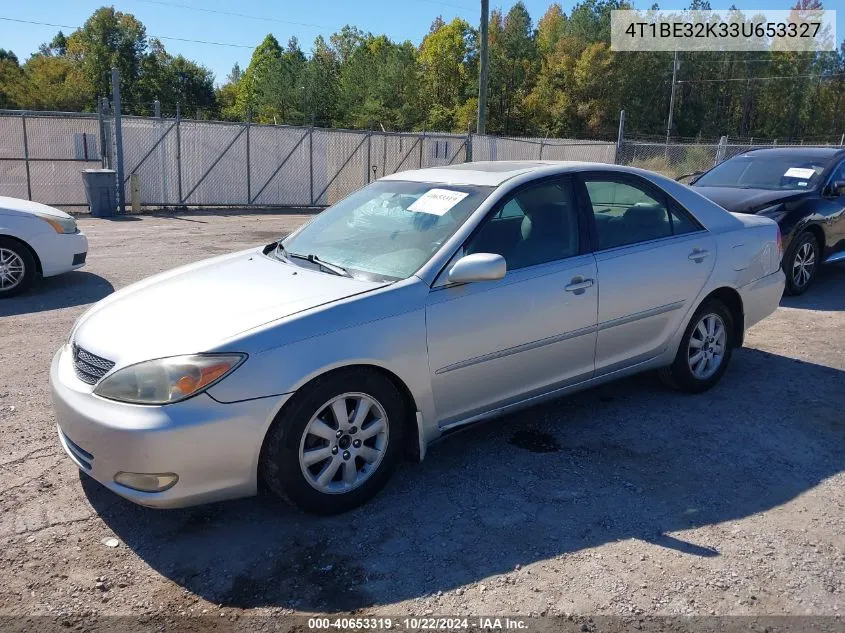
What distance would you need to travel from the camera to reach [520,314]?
3.86 metres

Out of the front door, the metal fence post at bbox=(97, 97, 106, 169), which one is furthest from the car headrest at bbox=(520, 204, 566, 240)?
the metal fence post at bbox=(97, 97, 106, 169)

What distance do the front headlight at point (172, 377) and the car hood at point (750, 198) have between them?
6.66m

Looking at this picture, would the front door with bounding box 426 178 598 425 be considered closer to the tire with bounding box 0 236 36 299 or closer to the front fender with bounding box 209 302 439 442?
the front fender with bounding box 209 302 439 442

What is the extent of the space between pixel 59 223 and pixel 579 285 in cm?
632

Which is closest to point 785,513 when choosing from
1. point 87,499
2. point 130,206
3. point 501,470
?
point 501,470

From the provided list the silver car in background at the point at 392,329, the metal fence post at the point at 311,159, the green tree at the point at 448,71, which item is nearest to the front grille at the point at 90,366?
the silver car in background at the point at 392,329

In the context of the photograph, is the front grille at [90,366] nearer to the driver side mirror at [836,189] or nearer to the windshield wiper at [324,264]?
the windshield wiper at [324,264]

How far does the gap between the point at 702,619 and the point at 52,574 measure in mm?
2636

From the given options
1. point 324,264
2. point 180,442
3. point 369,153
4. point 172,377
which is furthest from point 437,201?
point 369,153

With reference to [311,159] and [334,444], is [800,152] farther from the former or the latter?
[311,159]

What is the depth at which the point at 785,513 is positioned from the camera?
3.49m

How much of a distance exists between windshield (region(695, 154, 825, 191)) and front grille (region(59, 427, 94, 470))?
8.36 m

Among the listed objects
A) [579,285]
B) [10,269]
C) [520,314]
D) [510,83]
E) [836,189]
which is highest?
[510,83]

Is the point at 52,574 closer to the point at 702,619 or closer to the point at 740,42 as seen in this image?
the point at 702,619
